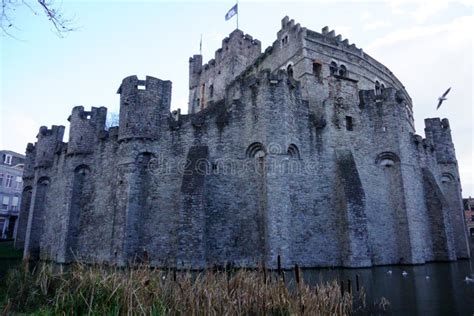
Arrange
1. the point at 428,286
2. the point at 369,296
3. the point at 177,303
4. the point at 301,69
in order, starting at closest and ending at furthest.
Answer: the point at 177,303, the point at 369,296, the point at 428,286, the point at 301,69

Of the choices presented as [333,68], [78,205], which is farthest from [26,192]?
[333,68]

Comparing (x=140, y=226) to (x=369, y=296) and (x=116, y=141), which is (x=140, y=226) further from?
(x=369, y=296)

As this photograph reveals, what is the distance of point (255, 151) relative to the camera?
17.2 m

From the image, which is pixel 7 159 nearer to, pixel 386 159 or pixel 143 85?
pixel 143 85

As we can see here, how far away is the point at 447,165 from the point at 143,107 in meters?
21.8

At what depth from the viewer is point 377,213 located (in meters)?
18.5

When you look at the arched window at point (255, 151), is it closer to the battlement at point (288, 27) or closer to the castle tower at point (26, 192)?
the battlement at point (288, 27)

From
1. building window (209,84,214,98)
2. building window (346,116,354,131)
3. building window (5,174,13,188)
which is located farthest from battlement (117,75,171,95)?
building window (5,174,13,188)

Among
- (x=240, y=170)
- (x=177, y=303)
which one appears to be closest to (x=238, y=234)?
(x=240, y=170)

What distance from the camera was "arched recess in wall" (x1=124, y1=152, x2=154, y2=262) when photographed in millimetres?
16344

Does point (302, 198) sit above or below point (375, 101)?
below

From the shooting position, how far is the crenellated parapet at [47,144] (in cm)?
2491

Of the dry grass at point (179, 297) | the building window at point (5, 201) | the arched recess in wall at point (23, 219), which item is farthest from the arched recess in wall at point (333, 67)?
the building window at point (5, 201)

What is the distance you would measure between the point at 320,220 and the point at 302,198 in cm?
142
